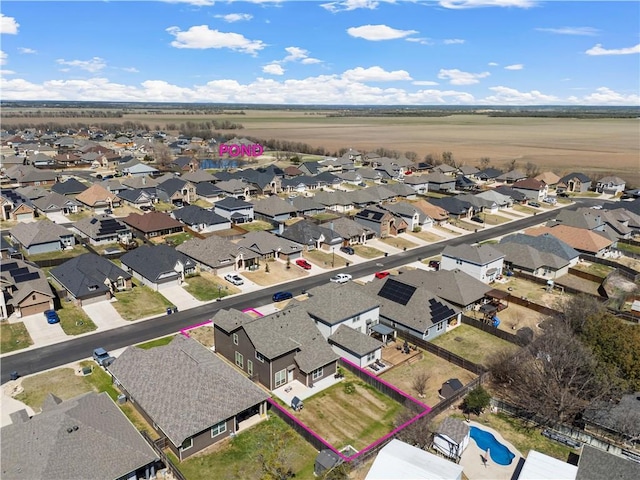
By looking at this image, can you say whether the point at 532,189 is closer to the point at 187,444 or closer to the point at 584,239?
the point at 584,239

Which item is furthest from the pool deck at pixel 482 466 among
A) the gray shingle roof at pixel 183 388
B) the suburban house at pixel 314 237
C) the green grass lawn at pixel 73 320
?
the suburban house at pixel 314 237

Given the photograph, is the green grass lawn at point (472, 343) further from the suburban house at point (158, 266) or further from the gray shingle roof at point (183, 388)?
the suburban house at point (158, 266)

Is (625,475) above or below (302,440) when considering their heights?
above

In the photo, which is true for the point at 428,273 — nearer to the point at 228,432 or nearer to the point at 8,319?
the point at 228,432

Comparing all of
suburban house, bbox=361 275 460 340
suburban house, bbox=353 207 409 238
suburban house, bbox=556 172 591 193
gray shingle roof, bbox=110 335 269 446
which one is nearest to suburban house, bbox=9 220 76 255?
gray shingle roof, bbox=110 335 269 446

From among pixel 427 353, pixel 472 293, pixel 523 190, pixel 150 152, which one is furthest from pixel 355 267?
pixel 150 152
